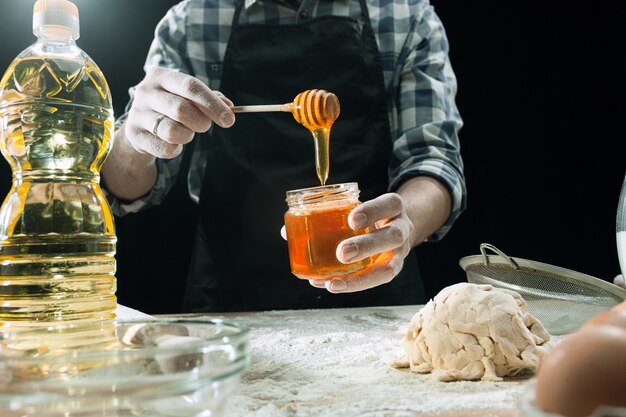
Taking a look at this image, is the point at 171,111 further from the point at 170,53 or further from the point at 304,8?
the point at 304,8

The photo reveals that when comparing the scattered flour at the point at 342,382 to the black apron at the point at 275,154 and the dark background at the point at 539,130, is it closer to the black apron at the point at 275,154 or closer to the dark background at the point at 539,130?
the black apron at the point at 275,154

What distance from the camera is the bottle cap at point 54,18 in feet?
3.67

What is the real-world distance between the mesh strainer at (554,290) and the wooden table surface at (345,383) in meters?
0.39

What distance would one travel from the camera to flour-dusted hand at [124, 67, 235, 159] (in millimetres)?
1438

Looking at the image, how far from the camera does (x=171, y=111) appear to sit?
4.88 feet

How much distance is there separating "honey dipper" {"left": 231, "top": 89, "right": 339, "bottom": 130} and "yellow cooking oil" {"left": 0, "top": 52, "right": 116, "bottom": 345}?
0.36m

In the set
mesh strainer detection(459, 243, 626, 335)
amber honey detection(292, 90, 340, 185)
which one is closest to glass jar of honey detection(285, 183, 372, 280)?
amber honey detection(292, 90, 340, 185)

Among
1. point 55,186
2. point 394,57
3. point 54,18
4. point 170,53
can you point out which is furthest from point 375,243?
point 170,53

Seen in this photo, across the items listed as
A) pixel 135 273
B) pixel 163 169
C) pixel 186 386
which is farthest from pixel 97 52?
pixel 186 386

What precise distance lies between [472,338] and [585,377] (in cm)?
58

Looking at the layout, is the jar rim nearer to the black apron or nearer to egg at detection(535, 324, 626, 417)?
egg at detection(535, 324, 626, 417)

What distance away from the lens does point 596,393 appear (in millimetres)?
590

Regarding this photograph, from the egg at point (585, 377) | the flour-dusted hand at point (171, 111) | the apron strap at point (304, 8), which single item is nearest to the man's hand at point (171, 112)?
the flour-dusted hand at point (171, 111)

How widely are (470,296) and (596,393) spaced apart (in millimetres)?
636
